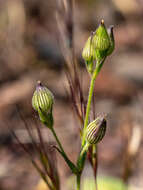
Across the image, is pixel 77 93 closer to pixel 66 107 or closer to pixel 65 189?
pixel 65 189

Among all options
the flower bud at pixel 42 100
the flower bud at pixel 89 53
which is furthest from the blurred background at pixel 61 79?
the flower bud at pixel 42 100

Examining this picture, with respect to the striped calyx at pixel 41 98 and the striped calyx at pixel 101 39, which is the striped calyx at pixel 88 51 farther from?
the striped calyx at pixel 41 98

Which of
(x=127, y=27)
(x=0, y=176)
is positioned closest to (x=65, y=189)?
(x=0, y=176)

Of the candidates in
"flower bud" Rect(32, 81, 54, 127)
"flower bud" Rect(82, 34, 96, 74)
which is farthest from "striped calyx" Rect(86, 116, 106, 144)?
"flower bud" Rect(82, 34, 96, 74)

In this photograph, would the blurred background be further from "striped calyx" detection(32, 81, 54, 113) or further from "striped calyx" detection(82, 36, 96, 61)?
"striped calyx" detection(32, 81, 54, 113)

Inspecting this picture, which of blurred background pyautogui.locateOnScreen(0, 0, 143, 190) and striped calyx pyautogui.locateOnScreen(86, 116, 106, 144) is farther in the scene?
blurred background pyautogui.locateOnScreen(0, 0, 143, 190)

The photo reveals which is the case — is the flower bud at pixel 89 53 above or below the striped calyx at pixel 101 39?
below
